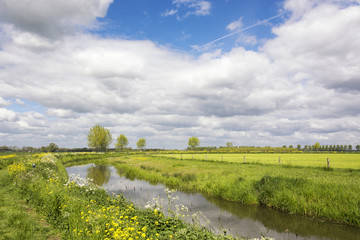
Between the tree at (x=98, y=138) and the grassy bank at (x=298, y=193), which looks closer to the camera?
the grassy bank at (x=298, y=193)

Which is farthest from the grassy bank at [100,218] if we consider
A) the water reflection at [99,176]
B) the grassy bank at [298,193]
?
the water reflection at [99,176]

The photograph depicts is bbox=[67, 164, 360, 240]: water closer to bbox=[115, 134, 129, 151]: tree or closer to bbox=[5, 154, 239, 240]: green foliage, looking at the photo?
bbox=[5, 154, 239, 240]: green foliage

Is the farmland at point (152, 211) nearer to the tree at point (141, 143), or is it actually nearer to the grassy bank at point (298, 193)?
the grassy bank at point (298, 193)

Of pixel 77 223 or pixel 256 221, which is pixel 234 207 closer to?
pixel 256 221

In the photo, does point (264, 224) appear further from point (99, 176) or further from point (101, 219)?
point (99, 176)

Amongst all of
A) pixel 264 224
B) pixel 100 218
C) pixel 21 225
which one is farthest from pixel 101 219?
pixel 264 224

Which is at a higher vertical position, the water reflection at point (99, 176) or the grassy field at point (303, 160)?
the grassy field at point (303, 160)

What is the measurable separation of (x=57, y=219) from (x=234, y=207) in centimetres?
1040

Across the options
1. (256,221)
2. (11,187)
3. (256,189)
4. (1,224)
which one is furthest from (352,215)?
(11,187)

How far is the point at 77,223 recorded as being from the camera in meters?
7.48

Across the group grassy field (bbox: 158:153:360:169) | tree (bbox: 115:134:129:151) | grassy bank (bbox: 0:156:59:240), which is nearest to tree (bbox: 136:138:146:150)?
tree (bbox: 115:134:129:151)

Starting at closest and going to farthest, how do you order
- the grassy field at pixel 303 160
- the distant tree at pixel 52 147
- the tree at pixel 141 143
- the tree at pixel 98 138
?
1. the grassy field at pixel 303 160
2. the tree at pixel 98 138
3. the distant tree at pixel 52 147
4. the tree at pixel 141 143

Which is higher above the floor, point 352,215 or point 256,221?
point 352,215

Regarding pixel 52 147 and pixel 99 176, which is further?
pixel 52 147
